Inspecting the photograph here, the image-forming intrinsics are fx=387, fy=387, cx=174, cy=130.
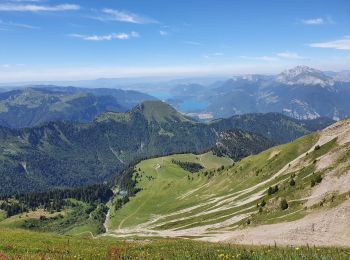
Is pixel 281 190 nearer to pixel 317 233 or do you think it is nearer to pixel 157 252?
pixel 317 233

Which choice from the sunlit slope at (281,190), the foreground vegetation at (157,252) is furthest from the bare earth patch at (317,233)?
the foreground vegetation at (157,252)

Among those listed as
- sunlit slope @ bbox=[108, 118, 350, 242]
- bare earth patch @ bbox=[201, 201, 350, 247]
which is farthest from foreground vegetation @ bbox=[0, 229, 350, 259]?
sunlit slope @ bbox=[108, 118, 350, 242]

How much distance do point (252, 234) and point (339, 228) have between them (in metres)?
17.0

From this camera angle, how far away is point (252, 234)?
75.1 meters

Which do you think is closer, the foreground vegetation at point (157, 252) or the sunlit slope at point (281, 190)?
the foreground vegetation at point (157, 252)

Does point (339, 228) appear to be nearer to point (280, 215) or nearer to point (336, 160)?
point (280, 215)

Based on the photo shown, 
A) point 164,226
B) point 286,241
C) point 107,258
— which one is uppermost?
point 107,258

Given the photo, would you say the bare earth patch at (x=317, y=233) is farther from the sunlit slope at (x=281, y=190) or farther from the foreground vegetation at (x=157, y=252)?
the foreground vegetation at (x=157, y=252)

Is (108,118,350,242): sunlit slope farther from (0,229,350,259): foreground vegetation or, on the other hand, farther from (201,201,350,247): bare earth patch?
(0,229,350,259): foreground vegetation

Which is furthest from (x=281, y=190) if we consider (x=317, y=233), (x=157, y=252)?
(x=157, y=252)

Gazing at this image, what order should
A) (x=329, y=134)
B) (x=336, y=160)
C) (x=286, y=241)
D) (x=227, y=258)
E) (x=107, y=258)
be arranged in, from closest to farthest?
(x=227, y=258) → (x=107, y=258) → (x=286, y=241) → (x=336, y=160) → (x=329, y=134)

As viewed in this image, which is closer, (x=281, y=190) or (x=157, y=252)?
(x=157, y=252)

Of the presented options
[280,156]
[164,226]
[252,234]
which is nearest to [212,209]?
[164,226]

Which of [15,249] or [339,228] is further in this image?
[339,228]
